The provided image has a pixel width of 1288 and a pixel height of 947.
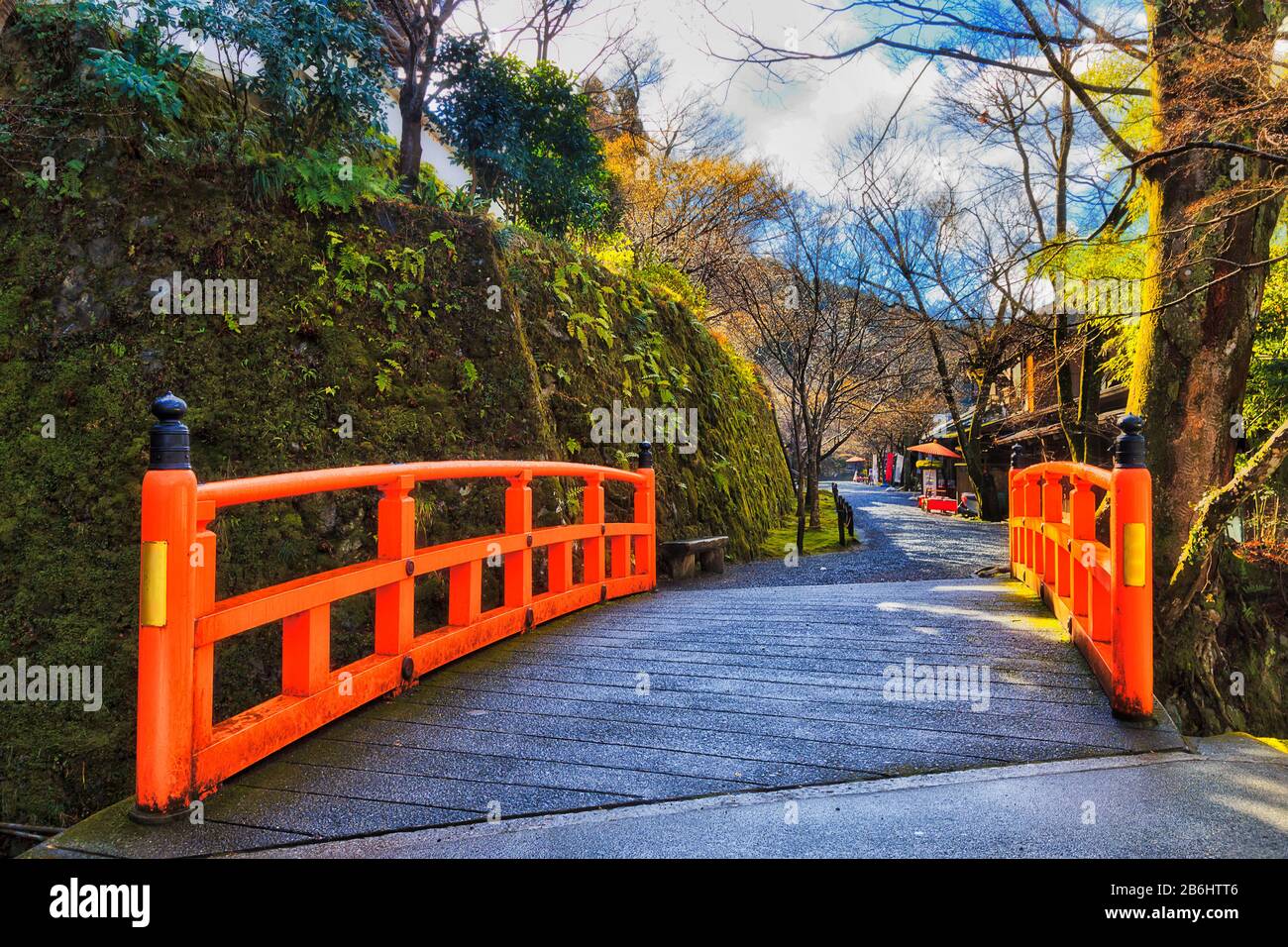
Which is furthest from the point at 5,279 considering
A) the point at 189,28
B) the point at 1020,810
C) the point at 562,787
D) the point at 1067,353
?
the point at 1067,353

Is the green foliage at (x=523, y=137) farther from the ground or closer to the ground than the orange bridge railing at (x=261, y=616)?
farther from the ground

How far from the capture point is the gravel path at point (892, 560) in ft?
39.4

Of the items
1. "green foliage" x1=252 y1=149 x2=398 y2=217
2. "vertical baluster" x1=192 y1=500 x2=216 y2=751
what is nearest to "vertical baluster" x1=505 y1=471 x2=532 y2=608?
"vertical baluster" x1=192 y1=500 x2=216 y2=751

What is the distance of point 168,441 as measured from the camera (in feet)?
8.09

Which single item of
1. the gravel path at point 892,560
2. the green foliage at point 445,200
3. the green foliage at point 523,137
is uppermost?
the green foliage at point 523,137

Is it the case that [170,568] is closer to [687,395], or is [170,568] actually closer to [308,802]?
[308,802]

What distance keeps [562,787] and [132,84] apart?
22.6 ft

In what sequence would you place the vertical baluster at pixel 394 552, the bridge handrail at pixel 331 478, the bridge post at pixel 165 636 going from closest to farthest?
the bridge post at pixel 165 636 < the bridge handrail at pixel 331 478 < the vertical baluster at pixel 394 552

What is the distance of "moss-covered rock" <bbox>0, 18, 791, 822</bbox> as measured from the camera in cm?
528

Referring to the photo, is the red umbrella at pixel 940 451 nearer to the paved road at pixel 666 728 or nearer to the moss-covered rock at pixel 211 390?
the moss-covered rock at pixel 211 390

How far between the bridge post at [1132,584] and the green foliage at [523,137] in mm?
9660

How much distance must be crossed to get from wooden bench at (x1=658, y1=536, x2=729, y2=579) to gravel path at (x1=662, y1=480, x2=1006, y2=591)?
152 mm

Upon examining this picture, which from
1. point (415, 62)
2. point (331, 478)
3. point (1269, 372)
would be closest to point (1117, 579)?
point (331, 478)

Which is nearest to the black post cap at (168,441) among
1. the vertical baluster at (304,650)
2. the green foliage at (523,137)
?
the vertical baluster at (304,650)
